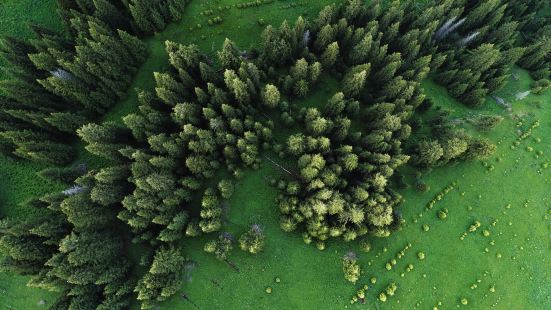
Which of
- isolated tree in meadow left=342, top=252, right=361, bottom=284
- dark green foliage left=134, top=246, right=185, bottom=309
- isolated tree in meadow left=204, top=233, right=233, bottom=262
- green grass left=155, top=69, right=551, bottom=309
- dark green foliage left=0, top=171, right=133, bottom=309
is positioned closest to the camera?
dark green foliage left=0, top=171, right=133, bottom=309

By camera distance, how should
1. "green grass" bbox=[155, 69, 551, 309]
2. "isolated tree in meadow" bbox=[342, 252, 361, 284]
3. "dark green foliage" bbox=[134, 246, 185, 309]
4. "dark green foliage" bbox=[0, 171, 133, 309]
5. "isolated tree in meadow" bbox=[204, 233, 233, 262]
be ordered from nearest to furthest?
"dark green foliage" bbox=[0, 171, 133, 309] → "dark green foliage" bbox=[134, 246, 185, 309] → "isolated tree in meadow" bbox=[204, 233, 233, 262] → "isolated tree in meadow" bbox=[342, 252, 361, 284] → "green grass" bbox=[155, 69, 551, 309]

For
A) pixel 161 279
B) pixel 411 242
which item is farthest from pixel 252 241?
pixel 411 242

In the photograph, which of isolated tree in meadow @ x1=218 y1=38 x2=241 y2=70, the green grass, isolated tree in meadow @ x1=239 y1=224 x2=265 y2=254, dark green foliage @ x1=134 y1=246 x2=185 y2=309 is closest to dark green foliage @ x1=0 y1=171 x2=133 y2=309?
dark green foliage @ x1=134 y1=246 x2=185 y2=309

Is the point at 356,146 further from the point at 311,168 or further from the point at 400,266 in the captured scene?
the point at 400,266

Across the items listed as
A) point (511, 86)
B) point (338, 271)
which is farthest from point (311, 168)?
point (511, 86)

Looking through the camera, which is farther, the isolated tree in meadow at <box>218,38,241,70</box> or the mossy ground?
the mossy ground

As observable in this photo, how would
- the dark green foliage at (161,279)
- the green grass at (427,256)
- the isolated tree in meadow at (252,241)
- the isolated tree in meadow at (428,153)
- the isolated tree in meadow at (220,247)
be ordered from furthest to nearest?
the isolated tree in meadow at (428,153)
the green grass at (427,256)
the isolated tree in meadow at (252,241)
the isolated tree in meadow at (220,247)
the dark green foliage at (161,279)

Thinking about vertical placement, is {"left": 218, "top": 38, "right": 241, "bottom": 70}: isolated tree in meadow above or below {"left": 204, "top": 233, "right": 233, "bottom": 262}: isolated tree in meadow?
above

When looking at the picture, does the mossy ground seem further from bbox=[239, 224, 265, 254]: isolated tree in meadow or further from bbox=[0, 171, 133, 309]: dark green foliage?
bbox=[0, 171, 133, 309]: dark green foliage

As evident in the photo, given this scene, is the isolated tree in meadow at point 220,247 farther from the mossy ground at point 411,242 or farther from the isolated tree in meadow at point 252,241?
the mossy ground at point 411,242

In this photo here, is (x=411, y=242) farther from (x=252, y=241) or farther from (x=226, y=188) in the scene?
(x=226, y=188)

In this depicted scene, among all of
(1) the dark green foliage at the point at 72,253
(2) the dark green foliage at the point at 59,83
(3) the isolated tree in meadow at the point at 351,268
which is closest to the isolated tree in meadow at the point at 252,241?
(3) the isolated tree in meadow at the point at 351,268
